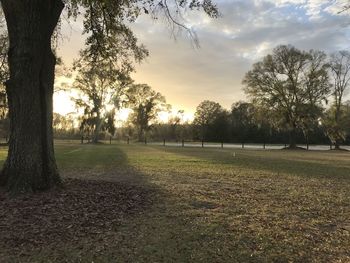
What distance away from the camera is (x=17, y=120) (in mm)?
8609

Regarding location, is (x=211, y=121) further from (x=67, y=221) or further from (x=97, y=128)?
(x=67, y=221)

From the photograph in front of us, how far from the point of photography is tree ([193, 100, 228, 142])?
280ft

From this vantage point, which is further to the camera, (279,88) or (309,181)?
(279,88)

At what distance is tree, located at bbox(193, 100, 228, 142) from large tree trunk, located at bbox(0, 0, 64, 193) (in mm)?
72103

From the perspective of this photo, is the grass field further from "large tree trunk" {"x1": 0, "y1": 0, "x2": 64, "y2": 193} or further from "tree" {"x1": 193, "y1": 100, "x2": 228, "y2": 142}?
"tree" {"x1": 193, "y1": 100, "x2": 228, "y2": 142}

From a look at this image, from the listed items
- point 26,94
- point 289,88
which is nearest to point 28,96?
point 26,94

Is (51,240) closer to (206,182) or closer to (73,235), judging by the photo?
(73,235)

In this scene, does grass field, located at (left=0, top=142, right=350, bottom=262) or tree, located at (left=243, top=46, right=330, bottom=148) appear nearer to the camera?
grass field, located at (left=0, top=142, right=350, bottom=262)

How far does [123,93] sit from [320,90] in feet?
95.6

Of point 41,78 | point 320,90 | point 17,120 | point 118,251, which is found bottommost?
point 118,251

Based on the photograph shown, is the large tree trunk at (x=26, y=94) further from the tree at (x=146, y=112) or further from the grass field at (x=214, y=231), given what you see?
the tree at (x=146, y=112)

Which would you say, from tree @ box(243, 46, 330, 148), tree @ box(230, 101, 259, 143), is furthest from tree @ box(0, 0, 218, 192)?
tree @ box(230, 101, 259, 143)

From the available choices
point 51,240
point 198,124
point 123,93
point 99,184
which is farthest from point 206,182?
point 198,124

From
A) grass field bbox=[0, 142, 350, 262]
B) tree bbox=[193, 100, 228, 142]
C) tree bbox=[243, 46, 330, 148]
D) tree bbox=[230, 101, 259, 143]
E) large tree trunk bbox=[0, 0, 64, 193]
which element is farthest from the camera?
tree bbox=[193, 100, 228, 142]
